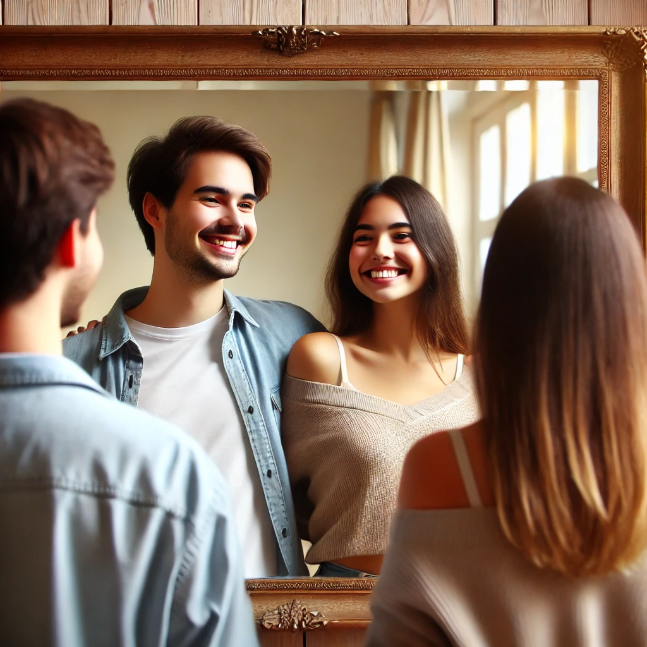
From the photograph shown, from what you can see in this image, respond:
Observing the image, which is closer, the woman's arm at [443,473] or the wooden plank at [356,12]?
the woman's arm at [443,473]

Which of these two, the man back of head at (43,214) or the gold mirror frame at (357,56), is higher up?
the gold mirror frame at (357,56)

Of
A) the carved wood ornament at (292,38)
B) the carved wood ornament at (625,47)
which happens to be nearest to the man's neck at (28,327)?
the carved wood ornament at (292,38)

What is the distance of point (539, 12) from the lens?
56.1 inches

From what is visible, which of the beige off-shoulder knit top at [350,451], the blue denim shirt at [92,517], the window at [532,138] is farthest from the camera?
the window at [532,138]

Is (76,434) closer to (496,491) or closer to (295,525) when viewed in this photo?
(496,491)

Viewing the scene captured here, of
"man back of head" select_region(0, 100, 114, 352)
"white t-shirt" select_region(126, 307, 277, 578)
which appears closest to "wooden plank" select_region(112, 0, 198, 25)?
"white t-shirt" select_region(126, 307, 277, 578)

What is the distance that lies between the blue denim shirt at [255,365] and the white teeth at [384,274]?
0.14 metres

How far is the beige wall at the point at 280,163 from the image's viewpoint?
1.35 meters

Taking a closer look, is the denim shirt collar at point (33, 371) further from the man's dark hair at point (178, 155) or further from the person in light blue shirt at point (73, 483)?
the man's dark hair at point (178, 155)

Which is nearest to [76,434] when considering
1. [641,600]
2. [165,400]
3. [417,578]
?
[417,578]

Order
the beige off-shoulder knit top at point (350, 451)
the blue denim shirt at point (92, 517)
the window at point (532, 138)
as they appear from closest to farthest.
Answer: the blue denim shirt at point (92, 517) < the beige off-shoulder knit top at point (350, 451) < the window at point (532, 138)

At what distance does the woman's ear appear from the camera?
52.3 inches

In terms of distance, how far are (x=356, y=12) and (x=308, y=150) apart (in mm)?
295

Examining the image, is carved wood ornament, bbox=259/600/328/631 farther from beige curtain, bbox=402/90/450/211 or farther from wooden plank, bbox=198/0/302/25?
wooden plank, bbox=198/0/302/25
